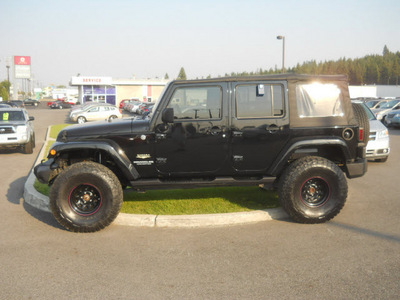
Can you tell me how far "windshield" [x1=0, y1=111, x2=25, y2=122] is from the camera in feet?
45.9

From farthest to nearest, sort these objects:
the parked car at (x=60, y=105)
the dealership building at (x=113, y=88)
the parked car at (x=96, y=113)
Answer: the parked car at (x=60, y=105) → the dealership building at (x=113, y=88) → the parked car at (x=96, y=113)

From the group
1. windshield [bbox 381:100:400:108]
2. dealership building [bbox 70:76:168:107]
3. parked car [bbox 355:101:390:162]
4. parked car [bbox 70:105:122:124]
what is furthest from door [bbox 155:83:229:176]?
dealership building [bbox 70:76:168:107]

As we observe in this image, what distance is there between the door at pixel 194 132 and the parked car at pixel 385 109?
70.8 feet

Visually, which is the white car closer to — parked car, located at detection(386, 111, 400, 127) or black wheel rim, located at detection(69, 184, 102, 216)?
black wheel rim, located at detection(69, 184, 102, 216)

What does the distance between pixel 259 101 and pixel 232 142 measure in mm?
736

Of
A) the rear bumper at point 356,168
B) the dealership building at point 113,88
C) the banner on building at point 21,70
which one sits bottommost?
the rear bumper at point 356,168

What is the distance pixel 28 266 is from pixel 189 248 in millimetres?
1866

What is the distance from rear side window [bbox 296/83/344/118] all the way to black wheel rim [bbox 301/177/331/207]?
100 centimetres

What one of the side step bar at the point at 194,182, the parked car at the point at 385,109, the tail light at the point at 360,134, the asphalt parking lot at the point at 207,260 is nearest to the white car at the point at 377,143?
Answer: the asphalt parking lot at the point at 207,260

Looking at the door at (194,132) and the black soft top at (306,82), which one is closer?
the door at (194,132)

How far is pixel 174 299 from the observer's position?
3.65 metres

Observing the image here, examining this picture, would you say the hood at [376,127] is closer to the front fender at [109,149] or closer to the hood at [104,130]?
the hood at [104,130]

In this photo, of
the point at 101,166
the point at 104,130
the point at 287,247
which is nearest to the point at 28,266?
the point at 101,166

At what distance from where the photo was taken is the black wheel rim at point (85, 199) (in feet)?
18.5
